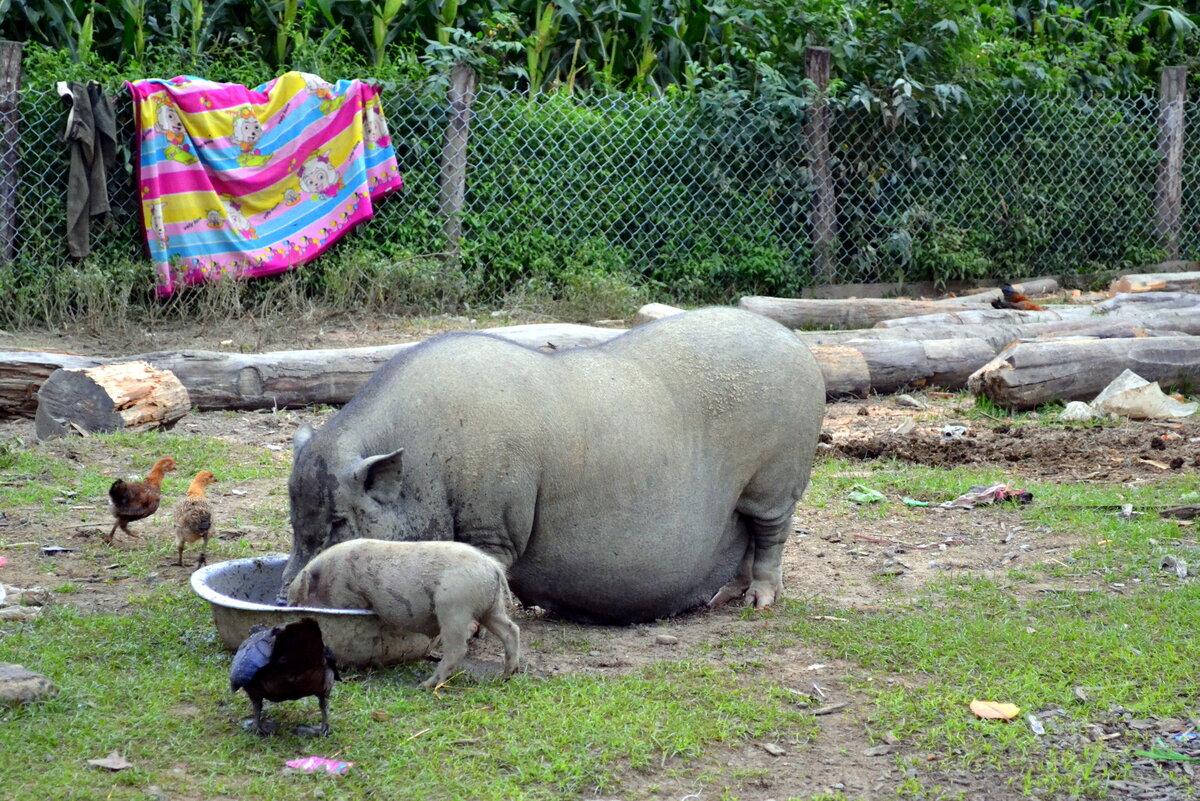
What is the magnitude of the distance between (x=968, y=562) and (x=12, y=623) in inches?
161

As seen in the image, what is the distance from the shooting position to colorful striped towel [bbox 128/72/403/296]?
10742mm

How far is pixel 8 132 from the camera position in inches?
413

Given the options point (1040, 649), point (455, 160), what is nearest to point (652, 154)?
point (455, 160)

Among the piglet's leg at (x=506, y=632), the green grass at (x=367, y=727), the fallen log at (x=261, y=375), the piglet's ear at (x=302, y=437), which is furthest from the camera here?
the fallen log at (x=261, y=375)

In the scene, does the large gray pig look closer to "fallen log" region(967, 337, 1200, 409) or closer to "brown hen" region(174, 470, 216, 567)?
"brown hen" region(174, 470, 216, 567)

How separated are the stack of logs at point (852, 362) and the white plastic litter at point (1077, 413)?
0.75 feet

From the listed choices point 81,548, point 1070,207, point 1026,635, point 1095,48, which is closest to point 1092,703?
point 1026,635

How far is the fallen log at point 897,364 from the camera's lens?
971 centimetres

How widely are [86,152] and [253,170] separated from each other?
1.30m

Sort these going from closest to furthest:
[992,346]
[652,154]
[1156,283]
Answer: [992,346]
[652,154]
[1156,283]

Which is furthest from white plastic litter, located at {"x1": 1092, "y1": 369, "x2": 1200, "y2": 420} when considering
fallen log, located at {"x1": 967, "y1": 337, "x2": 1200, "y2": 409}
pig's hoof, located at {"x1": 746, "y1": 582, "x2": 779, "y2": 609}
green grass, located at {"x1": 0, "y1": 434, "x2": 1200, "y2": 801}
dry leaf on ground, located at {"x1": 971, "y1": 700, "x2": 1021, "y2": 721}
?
dry leaf on ground, located at {"x1": 971, "y1": 700, "x2": 1021, "y2": 721}

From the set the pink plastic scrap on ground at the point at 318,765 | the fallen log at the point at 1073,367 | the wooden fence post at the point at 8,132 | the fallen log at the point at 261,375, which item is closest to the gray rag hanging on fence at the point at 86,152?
the wooden fence post at the point at 8,132

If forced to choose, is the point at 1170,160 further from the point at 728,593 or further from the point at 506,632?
the point at 506,632

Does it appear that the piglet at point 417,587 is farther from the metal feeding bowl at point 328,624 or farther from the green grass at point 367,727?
the green grass at point 367,727
